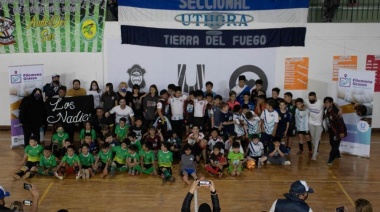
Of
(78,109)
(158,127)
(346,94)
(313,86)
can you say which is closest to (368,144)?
(346,94)

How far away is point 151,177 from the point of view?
378 inches

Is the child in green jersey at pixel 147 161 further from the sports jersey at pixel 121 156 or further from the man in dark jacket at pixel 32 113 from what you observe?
the man in dark jacket at pixel 32 113

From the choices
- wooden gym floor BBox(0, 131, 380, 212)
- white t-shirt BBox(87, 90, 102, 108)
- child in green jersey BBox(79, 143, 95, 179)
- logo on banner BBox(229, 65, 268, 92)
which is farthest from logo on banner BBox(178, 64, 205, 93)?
child in green jersey BBox(79, 143, 95, 179)

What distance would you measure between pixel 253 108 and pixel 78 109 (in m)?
3.90

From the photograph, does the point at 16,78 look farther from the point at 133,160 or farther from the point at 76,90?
the point at 133,160

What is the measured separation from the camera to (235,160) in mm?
9758

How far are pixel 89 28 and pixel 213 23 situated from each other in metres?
2.96

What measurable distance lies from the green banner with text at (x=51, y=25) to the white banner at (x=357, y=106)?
575cm

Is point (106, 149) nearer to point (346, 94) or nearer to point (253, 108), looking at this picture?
point (253, 108)

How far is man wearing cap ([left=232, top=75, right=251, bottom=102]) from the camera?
11891mm

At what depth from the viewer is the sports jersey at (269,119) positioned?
1044cm

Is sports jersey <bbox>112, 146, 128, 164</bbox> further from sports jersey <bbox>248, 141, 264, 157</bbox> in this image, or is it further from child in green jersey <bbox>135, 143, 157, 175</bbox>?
sports jersey <bbox>248, 141, 264, 157</bbox>

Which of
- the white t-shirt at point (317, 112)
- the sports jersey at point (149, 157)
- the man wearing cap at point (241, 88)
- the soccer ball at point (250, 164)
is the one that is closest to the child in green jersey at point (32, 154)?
the sports jersey at point (149, 157)

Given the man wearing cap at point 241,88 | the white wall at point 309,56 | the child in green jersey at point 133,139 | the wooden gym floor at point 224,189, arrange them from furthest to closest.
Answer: the white wall at point 309,56
the man wearing cap at point 241,88
the child in green jersey at point 133,139
the wooden gym floor at point 224,189
